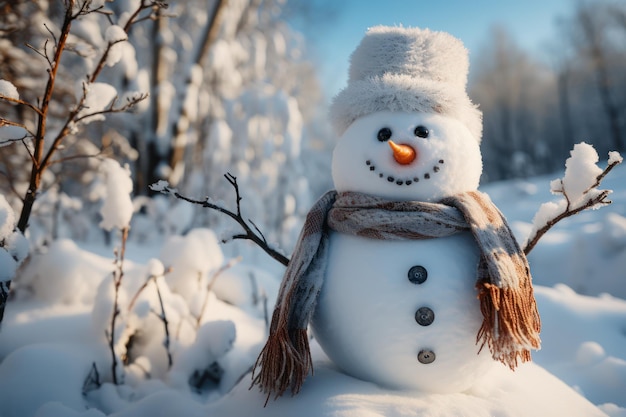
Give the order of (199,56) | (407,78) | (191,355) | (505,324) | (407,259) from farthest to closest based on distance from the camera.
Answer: (199,56), (191,355), (407,78), (407,259), (505,324)

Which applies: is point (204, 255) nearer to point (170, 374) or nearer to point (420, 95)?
point (170, 374)

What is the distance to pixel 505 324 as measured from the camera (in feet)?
3.54

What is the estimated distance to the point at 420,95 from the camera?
127cm

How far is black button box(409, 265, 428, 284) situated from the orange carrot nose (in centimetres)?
29

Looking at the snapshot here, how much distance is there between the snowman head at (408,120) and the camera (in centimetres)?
124

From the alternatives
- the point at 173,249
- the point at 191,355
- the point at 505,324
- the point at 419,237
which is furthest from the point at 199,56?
the point at 505,324

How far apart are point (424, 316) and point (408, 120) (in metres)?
0.55

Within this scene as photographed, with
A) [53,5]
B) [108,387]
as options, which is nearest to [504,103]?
[53,5]

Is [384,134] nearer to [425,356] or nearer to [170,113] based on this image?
[425,356]

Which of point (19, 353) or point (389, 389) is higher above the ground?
point (389, 389)

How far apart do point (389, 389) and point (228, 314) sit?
3.81 feet

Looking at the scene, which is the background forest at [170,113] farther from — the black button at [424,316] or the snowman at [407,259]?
the black button at [424,316]

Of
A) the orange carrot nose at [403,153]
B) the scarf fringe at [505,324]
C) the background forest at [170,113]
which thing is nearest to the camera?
the scarf fringe at [505,324]

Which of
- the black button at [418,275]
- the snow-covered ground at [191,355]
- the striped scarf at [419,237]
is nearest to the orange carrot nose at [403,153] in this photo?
the striped scarf at [419,237]
